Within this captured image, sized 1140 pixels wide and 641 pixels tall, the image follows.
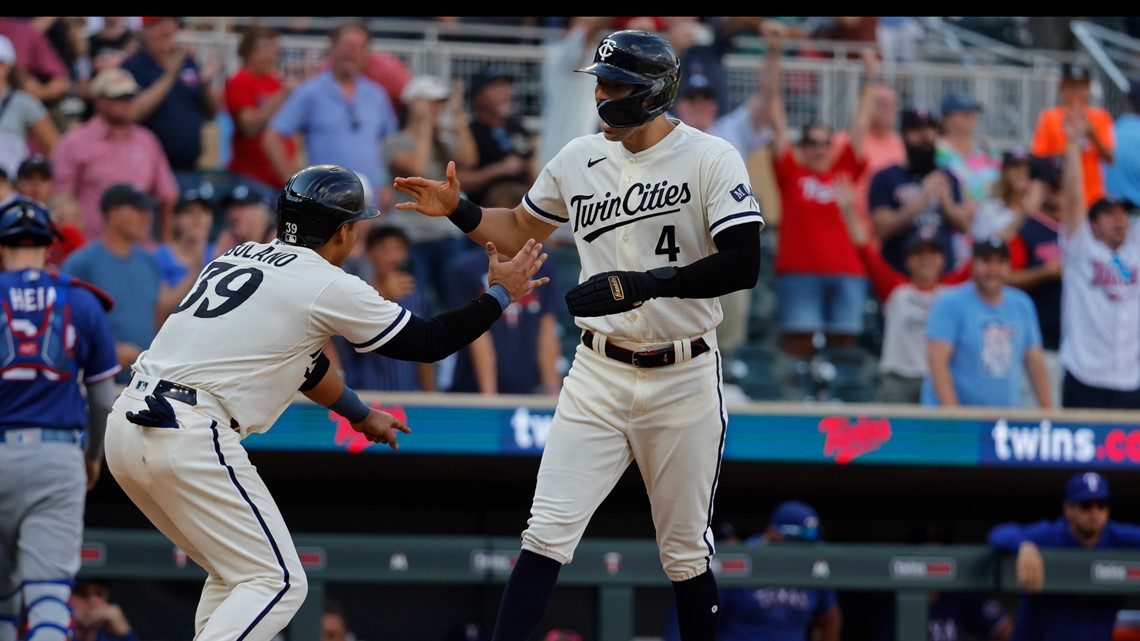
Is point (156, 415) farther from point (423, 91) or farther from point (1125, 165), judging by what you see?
point (1125, 165)

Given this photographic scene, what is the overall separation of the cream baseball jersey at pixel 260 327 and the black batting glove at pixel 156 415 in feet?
0.29

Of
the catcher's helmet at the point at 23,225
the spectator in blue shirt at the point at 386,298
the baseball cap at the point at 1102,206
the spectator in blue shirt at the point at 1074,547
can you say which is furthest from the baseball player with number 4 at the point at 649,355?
the baseball cap at the point at 1102,206

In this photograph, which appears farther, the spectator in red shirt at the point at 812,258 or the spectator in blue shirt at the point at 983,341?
the spectator in red shirt at the point at 812,258

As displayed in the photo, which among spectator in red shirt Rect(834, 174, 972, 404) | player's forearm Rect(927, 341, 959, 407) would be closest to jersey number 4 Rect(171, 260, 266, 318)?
player's forearm Rect(927, 341, 959, 407)

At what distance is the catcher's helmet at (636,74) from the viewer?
429cm

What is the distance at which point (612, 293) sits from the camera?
4.05m

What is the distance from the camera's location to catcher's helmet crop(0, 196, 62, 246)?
577cm

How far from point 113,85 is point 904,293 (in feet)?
15.0

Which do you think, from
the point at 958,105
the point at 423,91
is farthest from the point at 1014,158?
the point at 423,91

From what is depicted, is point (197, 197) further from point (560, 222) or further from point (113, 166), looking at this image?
point (560, 222)

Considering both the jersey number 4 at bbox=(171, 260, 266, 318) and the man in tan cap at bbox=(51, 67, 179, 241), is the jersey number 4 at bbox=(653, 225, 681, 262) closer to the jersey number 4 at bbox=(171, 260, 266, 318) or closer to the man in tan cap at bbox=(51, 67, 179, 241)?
the jersey number 4 at bbox=(171, 260, 266, 318)

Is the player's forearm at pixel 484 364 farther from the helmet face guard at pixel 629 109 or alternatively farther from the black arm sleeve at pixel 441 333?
the helmet face guard at pixel 629 109

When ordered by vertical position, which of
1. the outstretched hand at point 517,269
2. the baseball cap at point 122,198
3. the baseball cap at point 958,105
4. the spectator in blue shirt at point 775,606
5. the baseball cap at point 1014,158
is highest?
the outstretched hand at point 517,269

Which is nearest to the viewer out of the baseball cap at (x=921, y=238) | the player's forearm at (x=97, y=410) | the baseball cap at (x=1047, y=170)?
the player's forearm at (x=97, y=410)
